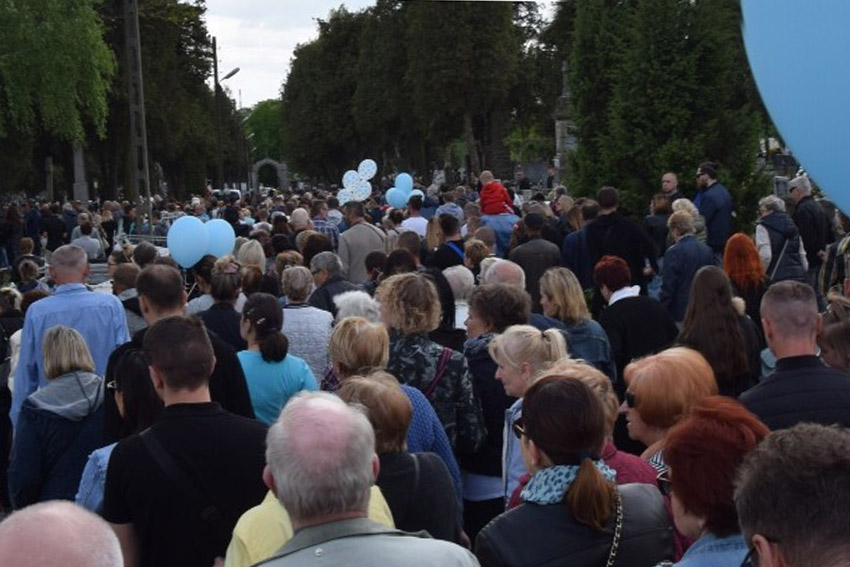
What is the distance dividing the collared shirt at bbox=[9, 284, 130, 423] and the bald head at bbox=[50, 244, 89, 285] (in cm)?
5

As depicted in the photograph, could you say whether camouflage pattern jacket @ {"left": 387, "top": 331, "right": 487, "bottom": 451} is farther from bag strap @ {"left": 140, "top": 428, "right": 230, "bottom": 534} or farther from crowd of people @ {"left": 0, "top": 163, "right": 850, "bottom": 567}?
bag strap @ {"left": 140, "top": 428, "right": 230, "bottom": 534}

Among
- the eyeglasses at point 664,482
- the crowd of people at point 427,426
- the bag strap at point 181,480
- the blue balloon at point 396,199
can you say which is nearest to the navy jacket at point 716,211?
the crowd of people at point 427,426

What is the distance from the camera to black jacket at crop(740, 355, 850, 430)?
461 cm

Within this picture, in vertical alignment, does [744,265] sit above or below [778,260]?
above

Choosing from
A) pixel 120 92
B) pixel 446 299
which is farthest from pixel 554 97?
pixel 446 299

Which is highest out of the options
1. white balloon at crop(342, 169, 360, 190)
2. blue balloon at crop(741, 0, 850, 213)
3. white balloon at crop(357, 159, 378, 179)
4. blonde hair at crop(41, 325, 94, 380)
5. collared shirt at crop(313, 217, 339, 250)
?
blue balloon at crop(741, 0, 850, 213)

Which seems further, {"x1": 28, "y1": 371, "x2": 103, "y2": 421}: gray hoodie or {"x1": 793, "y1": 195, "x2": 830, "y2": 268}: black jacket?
{"x1": 793, "y1": 195, "x2": 830, "y2": 268}: black jacket

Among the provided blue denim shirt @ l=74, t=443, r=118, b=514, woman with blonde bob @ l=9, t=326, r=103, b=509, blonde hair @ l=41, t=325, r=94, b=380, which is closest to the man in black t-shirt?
blue denim shirt @ l=74, t=443, r=118, b=514

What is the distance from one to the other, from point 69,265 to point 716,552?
503 centimetres

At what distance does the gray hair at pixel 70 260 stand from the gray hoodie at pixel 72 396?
122cm

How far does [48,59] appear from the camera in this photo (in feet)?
Result: 84.5

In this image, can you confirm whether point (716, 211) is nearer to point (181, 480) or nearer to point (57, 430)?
point (57, 430)

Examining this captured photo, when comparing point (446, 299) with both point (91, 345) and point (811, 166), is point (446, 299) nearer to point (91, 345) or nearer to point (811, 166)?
point (91, 345)

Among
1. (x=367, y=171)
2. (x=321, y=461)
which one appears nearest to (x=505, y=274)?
(x=321, y=461)
